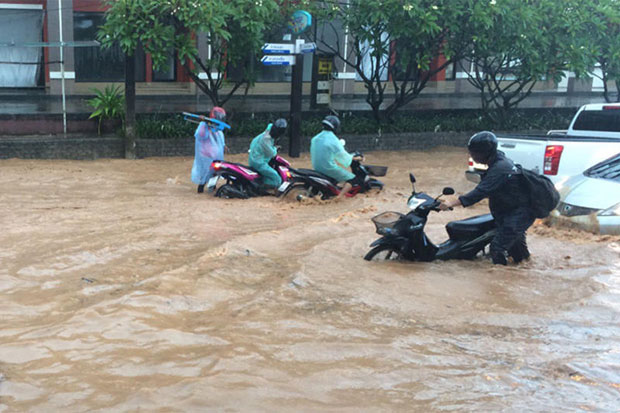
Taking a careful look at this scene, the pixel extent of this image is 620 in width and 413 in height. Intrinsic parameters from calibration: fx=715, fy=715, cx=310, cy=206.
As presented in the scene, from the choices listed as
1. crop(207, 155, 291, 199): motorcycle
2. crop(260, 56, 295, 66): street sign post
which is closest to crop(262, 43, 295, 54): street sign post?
crop(260, 56, 295, 66): street sign post

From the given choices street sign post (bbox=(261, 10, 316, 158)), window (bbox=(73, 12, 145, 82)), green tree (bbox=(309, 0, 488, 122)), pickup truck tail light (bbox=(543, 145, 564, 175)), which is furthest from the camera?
window (bbox=(73, 12, 145, 82))

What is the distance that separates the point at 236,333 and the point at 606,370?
254 centimetres

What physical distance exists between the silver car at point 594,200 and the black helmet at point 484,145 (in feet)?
8.50

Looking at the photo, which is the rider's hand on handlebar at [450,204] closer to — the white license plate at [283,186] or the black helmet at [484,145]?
the black helmet at [484,145]

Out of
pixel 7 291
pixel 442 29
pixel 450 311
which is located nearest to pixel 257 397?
pixel 450 311

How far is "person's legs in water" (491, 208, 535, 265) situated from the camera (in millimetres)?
7043

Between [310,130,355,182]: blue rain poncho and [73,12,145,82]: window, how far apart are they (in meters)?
13.1

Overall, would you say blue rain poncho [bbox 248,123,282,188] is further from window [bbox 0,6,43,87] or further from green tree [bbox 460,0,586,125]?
window [bbox 0,6,43,87]

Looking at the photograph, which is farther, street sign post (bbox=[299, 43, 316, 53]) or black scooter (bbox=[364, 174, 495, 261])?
street sign post (bbox=[299, 43, 316, 53])

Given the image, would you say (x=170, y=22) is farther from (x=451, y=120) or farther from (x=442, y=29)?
(x=451, y=120)

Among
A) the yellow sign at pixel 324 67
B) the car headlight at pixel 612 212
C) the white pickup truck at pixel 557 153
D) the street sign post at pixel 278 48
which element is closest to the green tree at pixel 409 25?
the street sign post at pixel 278 48

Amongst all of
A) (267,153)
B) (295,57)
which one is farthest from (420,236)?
(295,57)

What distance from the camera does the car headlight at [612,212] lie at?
28.5 ft

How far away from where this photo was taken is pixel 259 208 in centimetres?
1041
